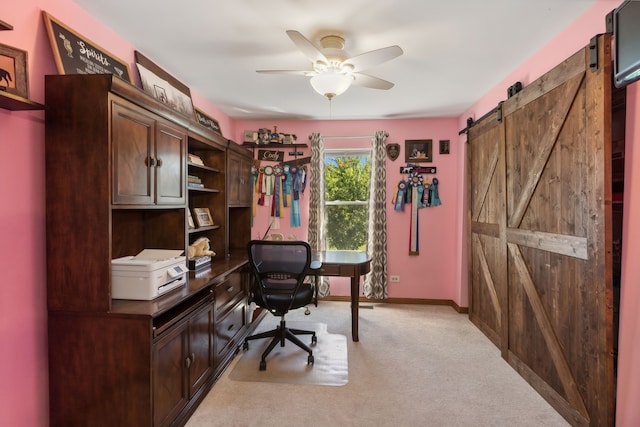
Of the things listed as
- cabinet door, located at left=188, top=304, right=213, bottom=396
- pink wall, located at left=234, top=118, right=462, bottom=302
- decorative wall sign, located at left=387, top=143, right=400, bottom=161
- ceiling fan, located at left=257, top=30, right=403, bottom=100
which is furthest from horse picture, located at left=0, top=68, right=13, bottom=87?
decorative wall sign, located at left=387, top=143, right=400, bottom=161

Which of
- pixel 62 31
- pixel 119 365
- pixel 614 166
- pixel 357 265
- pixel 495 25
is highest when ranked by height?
pixel 495 25

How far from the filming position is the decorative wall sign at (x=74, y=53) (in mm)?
1705

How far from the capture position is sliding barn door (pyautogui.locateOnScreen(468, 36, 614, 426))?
1.75 m

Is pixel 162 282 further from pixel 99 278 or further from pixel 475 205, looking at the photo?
pixel 475 205

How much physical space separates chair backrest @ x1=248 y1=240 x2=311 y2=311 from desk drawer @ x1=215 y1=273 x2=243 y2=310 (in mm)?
243

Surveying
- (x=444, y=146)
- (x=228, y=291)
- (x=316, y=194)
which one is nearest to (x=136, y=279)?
(x=228, y=291)

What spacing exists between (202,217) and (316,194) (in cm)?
175

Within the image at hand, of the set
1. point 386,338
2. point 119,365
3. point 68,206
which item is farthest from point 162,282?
point 386,338

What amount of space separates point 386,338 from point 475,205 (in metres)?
1.83

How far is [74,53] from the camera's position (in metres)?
1.83

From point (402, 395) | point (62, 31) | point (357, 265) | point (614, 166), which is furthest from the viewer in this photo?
point (357, 265)

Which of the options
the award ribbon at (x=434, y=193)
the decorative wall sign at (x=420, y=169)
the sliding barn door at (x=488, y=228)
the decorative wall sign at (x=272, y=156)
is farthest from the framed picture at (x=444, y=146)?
the decorative wall sign at (x=272, y=156)

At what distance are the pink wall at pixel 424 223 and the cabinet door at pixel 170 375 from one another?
2767 millimetres

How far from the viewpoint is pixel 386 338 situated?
3.29 m
